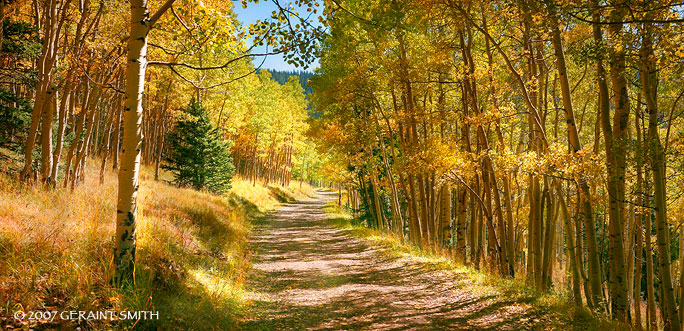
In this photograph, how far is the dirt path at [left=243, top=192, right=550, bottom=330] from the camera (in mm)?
5102

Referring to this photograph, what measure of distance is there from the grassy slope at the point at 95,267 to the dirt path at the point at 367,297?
0.81 m

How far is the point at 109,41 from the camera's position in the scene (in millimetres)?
8281

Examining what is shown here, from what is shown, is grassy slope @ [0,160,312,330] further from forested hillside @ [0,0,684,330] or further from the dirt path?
the dirt path

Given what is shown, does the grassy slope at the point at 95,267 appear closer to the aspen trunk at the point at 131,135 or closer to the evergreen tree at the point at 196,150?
the aspen trunk at the point at 131,135

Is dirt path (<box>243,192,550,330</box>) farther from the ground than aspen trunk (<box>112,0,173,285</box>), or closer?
closer

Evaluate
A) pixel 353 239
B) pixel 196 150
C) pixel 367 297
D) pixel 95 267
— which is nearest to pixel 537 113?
pixel 367 297

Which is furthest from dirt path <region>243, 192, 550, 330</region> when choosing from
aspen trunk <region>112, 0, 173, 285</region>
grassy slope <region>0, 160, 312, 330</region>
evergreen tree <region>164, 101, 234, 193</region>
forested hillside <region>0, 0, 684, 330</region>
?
evergreen tree <region>164, 101, 234, 193</region>

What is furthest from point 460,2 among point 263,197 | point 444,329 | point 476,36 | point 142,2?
point 263,197

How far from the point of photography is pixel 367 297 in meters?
6.42

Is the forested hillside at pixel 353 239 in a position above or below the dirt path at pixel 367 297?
above

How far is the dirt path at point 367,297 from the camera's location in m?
5.10

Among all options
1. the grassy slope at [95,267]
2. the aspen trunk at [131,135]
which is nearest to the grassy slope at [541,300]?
the grassy slope at [95,267]

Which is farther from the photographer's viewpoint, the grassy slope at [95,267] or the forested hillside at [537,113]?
the forested hillside at [537,113]

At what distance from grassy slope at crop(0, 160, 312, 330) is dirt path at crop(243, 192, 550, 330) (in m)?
0.81
